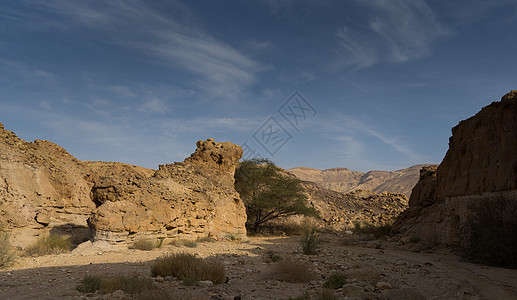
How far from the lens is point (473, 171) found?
41.2ft

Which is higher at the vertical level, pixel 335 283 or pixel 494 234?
pixel 494 234

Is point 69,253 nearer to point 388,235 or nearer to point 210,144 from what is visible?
point 210,144

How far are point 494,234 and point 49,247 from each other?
552 inches

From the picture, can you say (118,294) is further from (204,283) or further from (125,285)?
(204,283)

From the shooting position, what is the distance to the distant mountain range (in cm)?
8091

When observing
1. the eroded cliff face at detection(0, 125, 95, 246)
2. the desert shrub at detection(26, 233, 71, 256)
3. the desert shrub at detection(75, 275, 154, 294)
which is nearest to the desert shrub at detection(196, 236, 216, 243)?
the eroded cliff face at detection(0, 125, 95, 246)

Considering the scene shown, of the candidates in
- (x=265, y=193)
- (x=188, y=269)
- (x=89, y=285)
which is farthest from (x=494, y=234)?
(x=265, y=193)

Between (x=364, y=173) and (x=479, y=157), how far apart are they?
341ft

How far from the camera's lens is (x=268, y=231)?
2339cm

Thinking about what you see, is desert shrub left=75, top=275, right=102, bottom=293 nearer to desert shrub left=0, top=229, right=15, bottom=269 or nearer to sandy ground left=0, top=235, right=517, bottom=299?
sandy ground left=0, top=235, right=517, bottom=299

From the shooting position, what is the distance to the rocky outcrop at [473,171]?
10836mm

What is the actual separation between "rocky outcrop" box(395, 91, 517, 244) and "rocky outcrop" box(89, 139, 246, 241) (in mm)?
9897

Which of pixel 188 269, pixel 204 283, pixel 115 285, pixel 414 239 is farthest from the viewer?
pixel 414 239

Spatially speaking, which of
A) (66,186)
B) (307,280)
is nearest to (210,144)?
(66,186)
